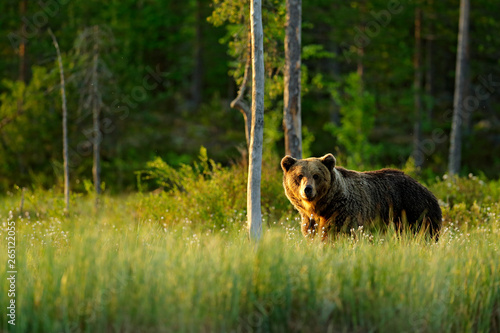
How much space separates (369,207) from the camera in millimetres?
7738

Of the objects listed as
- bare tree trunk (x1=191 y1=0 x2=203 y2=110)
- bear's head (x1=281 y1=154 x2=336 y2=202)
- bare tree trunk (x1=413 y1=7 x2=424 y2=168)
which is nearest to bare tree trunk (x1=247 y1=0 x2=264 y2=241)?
bear's head (x1=281 y1=154 x2=336 y2=202)

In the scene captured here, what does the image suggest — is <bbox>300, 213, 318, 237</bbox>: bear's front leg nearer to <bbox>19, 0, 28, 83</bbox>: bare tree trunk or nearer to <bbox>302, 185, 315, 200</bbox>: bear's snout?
<bbox>302, 185, 315, 200</bbox>: bear's snout

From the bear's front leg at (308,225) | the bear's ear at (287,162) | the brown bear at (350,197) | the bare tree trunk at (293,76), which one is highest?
the bare tree trunk at (293,76)

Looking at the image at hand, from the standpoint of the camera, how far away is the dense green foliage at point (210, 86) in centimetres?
1830

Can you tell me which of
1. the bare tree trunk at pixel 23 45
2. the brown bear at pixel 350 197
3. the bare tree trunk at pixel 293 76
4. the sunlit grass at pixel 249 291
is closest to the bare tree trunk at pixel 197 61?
the bare tree trunk at pixel 23 45

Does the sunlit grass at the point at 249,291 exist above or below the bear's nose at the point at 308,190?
below

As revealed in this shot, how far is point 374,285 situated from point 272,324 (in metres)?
1.12

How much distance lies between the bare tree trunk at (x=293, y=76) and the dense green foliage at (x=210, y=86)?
0.95m

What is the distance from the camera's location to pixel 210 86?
36.4 m

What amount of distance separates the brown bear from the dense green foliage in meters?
4.79

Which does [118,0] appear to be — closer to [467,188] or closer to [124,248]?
[467,188]

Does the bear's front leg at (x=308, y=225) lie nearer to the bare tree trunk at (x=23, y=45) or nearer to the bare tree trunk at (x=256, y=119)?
the bare tree trunk at (x=256, y=119)

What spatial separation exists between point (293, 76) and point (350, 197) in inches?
164

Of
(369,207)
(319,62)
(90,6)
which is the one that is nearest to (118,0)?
(90,6)
